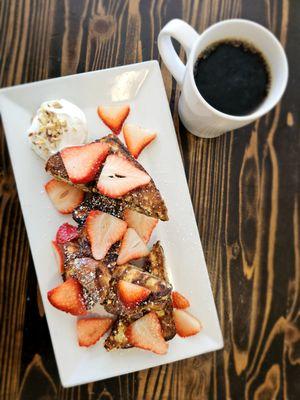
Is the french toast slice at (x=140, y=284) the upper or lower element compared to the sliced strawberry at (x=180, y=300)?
upper

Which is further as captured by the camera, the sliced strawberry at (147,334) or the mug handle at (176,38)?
the sliced strawberry at (147,334)

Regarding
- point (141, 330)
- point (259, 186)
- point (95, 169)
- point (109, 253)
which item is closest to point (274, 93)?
point (259, 186)

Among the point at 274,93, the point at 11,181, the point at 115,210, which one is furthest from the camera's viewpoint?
the point at 11,181

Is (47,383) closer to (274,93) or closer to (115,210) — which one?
(115,210)

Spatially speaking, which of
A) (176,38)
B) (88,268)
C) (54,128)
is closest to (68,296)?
(88,268)

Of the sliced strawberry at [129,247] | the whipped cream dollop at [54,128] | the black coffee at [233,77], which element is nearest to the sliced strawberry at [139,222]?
the sliced strawberry at [129,247]

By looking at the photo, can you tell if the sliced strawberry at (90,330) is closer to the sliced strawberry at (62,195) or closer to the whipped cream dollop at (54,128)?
the sliced strawberry at (62,195)
